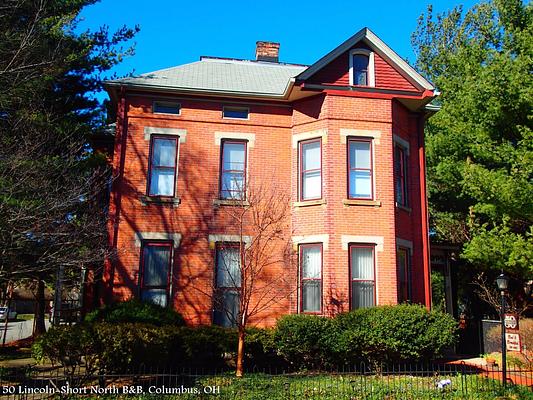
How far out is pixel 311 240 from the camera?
48.8ft

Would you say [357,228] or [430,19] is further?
[430,19]

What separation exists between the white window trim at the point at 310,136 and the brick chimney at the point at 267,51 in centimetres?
713

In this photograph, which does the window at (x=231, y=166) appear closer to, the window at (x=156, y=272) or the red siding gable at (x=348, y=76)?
the window at (x=156, y=272)

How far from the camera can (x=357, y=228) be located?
1482 cm

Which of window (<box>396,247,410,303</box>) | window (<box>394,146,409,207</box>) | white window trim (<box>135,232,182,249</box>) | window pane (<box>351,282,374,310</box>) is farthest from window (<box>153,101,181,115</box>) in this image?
window (<box>396,247,410,303</box>)

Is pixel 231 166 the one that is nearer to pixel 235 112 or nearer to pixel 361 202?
pixel 235 112

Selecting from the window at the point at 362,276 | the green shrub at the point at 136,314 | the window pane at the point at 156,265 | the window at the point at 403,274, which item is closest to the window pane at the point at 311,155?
the window at the point at 362,276

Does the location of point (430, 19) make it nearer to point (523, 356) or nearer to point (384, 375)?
point (523, 356)

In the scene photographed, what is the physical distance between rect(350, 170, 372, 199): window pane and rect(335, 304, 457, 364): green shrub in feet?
13.0

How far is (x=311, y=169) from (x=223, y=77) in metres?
4.99

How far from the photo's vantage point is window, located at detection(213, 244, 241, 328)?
1491 cm

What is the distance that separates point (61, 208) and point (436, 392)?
32.2 ft

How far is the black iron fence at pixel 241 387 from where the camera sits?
9.69 meters

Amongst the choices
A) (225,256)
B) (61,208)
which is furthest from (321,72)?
(61,208)
